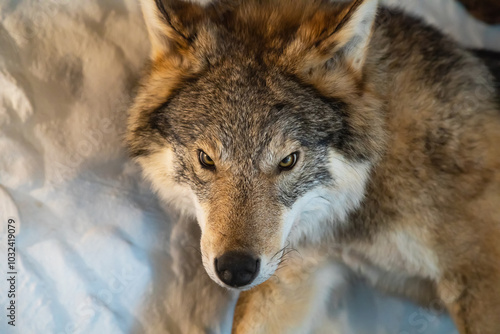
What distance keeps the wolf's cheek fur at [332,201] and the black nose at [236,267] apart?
164 millimetres

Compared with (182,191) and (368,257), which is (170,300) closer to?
(182,191)

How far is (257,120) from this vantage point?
1.23 m

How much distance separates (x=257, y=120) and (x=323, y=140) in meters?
0.22

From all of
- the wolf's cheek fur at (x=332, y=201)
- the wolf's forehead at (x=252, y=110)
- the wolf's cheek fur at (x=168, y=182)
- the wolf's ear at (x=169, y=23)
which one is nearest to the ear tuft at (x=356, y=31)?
the wolf's forehead at (x=252, y=110)

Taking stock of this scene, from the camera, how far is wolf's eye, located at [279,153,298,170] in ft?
4.19

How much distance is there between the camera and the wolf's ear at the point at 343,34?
1.20 meters

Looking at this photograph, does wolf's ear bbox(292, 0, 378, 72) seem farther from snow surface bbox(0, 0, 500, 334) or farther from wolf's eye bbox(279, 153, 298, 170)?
snow surface bbox(0, 0, 500, 334)

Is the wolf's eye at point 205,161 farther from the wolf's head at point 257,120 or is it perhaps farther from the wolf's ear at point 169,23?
the wolf's ear at point 169,23

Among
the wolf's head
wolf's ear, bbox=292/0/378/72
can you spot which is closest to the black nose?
the wolf's head

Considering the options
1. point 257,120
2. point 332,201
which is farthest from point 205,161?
point 332,201

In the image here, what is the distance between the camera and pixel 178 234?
72.2 inches

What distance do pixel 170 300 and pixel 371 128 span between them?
3.34 ft

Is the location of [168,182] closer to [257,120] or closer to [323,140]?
[257,120]

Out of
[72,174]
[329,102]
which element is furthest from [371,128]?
[72,174]
